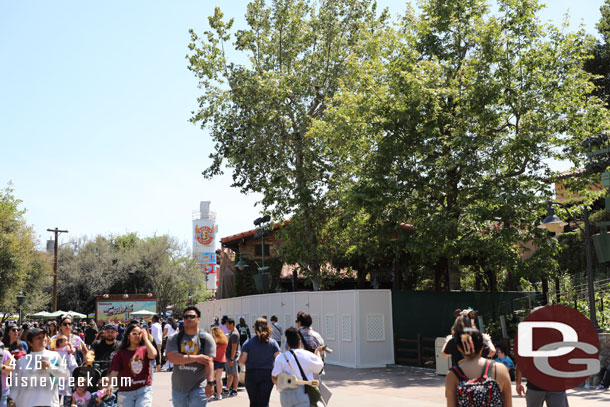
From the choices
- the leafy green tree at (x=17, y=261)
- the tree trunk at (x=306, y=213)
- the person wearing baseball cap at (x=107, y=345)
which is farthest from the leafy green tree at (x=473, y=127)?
the leafy green tree at (x=17, y=261)

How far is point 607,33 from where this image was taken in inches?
1302

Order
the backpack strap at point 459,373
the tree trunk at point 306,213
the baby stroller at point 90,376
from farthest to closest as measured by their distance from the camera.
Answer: the tree trunk at point 306,213, the baby stroller at point 90,376, the backpack strap at point 459,373

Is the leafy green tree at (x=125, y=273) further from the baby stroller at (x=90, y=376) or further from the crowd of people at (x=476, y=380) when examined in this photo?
the crowd of people at (x=476, y=380)

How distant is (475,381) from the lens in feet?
16.9

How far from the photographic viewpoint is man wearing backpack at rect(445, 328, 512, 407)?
510cm

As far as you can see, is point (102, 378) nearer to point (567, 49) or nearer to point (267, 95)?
point (567, 49)

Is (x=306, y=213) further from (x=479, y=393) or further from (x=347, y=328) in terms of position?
(x=479, y=393)

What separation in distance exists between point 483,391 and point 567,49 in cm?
2083

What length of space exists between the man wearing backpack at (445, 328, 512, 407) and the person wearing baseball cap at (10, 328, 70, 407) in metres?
5.75

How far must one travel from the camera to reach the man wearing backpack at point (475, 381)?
5098 millimetres

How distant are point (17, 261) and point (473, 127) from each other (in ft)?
123

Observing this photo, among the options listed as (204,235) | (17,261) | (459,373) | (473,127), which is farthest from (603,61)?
(204,235)

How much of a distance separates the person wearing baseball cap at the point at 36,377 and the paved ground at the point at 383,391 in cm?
542

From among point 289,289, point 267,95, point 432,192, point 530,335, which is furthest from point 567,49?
point 289,289
